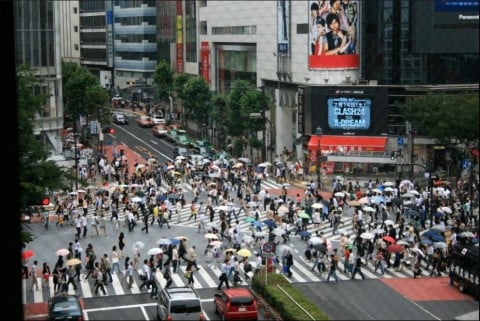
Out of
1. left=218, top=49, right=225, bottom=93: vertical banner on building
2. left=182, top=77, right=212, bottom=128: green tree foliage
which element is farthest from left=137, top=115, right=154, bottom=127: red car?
left=182, top=77, right=212, bottom=128: green tree foliage

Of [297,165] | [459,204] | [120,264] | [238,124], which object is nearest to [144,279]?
[120,264]

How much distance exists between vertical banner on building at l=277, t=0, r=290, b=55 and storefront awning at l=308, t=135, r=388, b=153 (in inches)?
336

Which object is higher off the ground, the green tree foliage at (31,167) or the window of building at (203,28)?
the window of building at (203,28)

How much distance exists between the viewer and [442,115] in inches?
1758

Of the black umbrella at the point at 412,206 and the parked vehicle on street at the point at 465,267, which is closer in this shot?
the parked vehicle on street at the point at 465,267

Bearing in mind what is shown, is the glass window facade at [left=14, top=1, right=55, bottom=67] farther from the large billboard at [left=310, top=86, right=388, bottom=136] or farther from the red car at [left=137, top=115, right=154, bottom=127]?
the red car at [left=137, top=115, right=154, bottom=127]

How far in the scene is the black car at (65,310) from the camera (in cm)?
2236

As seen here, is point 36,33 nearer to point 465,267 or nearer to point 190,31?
point 190,31

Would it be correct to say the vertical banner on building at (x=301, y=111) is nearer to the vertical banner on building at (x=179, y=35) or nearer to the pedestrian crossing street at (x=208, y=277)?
the pedestrian crossing street at (x=208, y=277)

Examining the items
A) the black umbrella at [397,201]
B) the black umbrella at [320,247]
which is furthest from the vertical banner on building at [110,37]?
the black umbrella at [320,247]

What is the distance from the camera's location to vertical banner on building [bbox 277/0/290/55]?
202 ft

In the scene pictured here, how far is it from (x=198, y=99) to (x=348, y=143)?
2153 centimetres

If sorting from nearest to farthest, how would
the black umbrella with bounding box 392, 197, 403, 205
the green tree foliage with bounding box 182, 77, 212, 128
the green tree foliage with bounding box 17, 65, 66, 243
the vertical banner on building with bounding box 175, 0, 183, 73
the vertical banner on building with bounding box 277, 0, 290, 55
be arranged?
1. the green tree foliage with bounding box 17, 65, 66, 243
2. the black umbrella with bounding box 392, 197, 403, 205
3. the vertical banner on building with bounding box 277, 0, 290, 55
4. the green tree foliage with bounding box 182, 77, 212, 128
5. the vertical banner on building with bounding box 175, 0, 183, 73

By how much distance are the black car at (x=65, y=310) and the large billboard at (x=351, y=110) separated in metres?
35.4
